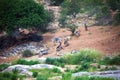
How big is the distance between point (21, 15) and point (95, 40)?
Answer: 9.63 metres

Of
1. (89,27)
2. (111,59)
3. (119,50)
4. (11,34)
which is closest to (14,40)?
(11,34)

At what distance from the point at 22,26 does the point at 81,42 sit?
724 cm

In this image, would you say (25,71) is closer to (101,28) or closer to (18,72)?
(18,72)

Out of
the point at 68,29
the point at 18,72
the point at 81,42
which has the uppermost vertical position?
the point at 68,29

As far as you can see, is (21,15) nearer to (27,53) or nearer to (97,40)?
(27,53)

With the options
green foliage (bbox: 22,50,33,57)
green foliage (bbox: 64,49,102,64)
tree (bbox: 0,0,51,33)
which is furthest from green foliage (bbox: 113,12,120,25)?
green foliage (bbox: 64,49,102,64)

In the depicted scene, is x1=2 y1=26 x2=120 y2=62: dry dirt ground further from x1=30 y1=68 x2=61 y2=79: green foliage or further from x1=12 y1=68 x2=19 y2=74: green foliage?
x1=12 y1=68 x2=19 y2=74: green foliage

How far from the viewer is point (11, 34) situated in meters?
36.4

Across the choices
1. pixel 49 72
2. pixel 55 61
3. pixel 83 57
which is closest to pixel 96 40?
pixel 83 57

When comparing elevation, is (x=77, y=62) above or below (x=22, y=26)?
below

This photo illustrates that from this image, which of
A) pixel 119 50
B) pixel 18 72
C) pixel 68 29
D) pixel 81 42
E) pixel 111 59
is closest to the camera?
pixel 18 72

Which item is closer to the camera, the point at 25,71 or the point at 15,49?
the point at 25,71

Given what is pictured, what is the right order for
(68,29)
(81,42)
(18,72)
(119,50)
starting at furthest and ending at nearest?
(68,29), (81,42), (119,50), (18,72)

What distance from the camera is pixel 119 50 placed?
28.0 meters
